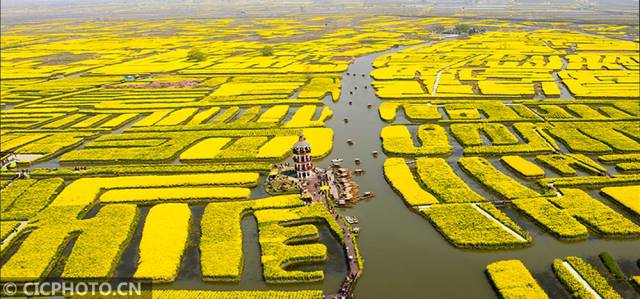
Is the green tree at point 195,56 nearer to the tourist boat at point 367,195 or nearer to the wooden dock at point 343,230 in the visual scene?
the wooden dock at point 343,230

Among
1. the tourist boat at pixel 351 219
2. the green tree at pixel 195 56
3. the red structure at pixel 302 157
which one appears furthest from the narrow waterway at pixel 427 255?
the green tree at pixel 195 56

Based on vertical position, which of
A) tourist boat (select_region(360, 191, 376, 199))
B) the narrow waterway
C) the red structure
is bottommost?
the narrow waterway

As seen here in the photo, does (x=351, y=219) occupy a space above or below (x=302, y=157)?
below

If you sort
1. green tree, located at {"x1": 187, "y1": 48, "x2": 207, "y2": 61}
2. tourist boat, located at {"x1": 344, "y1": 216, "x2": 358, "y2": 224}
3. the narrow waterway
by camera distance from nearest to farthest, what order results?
the narrow waterway, tourist boat, located at {"x1": 344, "y1": 216, "x2": 358, "y2": 224}, green tree, located at {"x1": 187, "y1": 48, "x2": 207, "y2": 61}

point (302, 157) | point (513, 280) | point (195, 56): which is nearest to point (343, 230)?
point (302, 157)

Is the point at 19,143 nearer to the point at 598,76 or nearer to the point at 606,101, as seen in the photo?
the point at 606,101

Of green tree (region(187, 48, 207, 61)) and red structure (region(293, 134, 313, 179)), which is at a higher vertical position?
green tree (region(187, 48, 207, 61))

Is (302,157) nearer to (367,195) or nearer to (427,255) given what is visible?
(367,195)

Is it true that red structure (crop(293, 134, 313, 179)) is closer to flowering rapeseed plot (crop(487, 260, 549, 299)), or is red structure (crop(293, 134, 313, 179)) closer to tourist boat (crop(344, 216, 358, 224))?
tourist boat (crop(344, 216, 358, 224))

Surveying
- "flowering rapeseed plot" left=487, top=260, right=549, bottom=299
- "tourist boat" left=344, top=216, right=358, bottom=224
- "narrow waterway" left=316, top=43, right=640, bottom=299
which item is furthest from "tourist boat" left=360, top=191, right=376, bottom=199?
"flowering rapeseed plot" left=487, top=260, right=549, bottom=299
